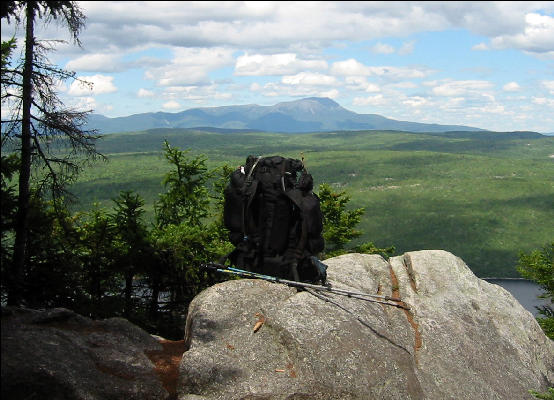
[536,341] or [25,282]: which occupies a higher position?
[25,282]

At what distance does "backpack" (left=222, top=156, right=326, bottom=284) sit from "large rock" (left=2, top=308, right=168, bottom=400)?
4.55 meters

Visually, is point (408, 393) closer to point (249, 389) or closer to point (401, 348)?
point (401, 348)

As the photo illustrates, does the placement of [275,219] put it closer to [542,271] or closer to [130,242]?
[130,242]

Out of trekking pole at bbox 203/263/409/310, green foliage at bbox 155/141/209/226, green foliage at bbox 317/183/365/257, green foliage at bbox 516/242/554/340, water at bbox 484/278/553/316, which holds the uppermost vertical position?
green foliage at bbox 155/141/209/226

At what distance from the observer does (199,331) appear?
521 inches

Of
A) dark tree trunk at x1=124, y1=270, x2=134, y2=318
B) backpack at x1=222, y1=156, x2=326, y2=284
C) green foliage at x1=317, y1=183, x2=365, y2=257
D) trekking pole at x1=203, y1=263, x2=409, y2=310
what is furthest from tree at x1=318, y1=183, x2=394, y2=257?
trekking pole at x1=203, y1=263, x2=409, y2=310

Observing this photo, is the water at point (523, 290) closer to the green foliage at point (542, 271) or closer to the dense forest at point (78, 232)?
the green foliage at point (542, 271)

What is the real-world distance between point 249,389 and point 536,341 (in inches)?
425

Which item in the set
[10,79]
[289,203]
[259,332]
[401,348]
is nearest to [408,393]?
[401,348]

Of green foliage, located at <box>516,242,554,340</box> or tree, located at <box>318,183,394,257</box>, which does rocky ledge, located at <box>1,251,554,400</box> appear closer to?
green foliage, located at <box>516,242,554,340</box>

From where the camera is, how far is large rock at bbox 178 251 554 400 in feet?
38.1

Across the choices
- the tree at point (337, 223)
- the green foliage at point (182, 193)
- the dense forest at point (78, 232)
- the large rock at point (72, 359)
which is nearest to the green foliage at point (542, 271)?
the dense forest at point (78, 232)

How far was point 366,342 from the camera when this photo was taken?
506 inches

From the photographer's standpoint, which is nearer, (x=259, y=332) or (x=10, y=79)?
(x=259, y=332)
